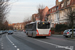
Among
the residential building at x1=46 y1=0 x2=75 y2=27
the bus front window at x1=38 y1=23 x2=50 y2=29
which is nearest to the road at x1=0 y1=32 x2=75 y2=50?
the bus front window at x1=38 y1=23 x2=50 y2=29

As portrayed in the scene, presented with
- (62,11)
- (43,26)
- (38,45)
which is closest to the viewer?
(38,45)

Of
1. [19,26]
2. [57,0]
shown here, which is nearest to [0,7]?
[57,0]

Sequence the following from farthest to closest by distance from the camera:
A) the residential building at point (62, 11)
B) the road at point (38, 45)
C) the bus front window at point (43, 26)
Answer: the residential building at point (62, 11)
the bus front window at point (43, 26)
the road at point (38, 45)

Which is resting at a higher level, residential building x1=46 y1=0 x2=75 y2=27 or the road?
residential building x1=46 y1=0 x2=75 y2=27

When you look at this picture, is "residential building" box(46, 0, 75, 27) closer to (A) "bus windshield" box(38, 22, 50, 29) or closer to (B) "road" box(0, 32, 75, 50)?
(A) "bus windshield" box(38, 22, 50, 29)

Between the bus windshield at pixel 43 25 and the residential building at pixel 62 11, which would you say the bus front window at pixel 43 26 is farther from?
the residential building at pixel 62 11

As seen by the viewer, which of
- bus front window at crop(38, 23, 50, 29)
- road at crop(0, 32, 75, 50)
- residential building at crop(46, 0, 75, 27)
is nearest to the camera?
road at crop(0, 32, 75, 50)

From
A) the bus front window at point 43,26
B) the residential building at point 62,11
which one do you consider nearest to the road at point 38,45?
the bus front window at point 43,26

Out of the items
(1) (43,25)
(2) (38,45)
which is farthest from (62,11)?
(2) (38,45)

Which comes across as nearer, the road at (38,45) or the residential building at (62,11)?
the road at (38,45)

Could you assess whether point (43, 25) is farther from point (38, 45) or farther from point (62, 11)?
point (62, 11)

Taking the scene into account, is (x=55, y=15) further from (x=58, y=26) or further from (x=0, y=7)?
(x=0, y=7)

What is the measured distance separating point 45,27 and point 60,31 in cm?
1650

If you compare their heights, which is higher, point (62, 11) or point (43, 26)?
point (62, 11)
